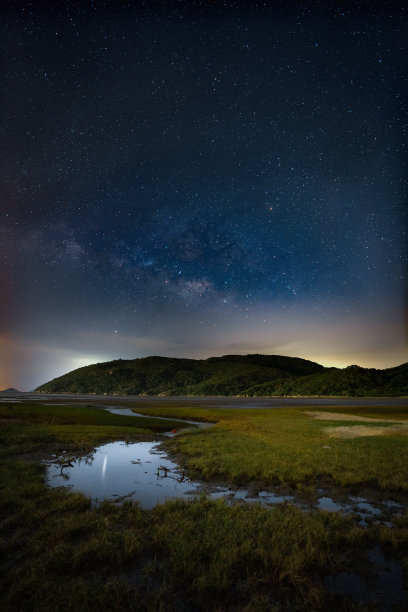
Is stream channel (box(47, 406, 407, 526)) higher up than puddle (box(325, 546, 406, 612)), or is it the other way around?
puddle (box(325, 546, 406, 612))

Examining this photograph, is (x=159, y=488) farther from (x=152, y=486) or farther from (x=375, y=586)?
(x=375, y=586)

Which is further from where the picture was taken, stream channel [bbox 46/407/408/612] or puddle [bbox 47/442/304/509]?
puddle [bbox 47/442/304/509]

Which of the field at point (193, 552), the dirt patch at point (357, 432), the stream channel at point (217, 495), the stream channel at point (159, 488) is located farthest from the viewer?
the dirt patch at point (357, 432)

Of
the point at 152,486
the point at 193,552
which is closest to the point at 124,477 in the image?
the point at 152,486

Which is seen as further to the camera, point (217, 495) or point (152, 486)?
point (152, 486)

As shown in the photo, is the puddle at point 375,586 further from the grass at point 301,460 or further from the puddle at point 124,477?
the puddle at point 124,477

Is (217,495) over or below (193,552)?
below

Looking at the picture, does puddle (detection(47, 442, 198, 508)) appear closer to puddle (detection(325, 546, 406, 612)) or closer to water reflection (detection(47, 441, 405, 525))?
water reflection (detection(47, 441, 405, 525))

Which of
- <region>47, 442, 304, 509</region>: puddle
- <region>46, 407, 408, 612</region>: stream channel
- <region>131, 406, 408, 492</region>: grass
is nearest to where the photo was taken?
<region>46, 407, 408, 612</region>: stream channel

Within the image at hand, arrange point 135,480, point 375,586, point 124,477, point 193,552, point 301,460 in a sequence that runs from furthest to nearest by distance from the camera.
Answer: point 301,460 → point 124,477 → point 135,480 → point 193,552 → point 375,586

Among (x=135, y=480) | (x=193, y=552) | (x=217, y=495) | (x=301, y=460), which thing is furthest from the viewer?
(x=301, y=460)

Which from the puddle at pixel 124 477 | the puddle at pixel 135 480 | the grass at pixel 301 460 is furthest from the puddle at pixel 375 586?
the puddle at pixel 124 477

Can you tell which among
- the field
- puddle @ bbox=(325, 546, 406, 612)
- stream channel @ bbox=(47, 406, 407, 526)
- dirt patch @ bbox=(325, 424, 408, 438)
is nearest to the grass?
the field

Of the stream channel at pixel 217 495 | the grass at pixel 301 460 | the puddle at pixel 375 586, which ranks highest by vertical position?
the puddle at pixel 375 586
